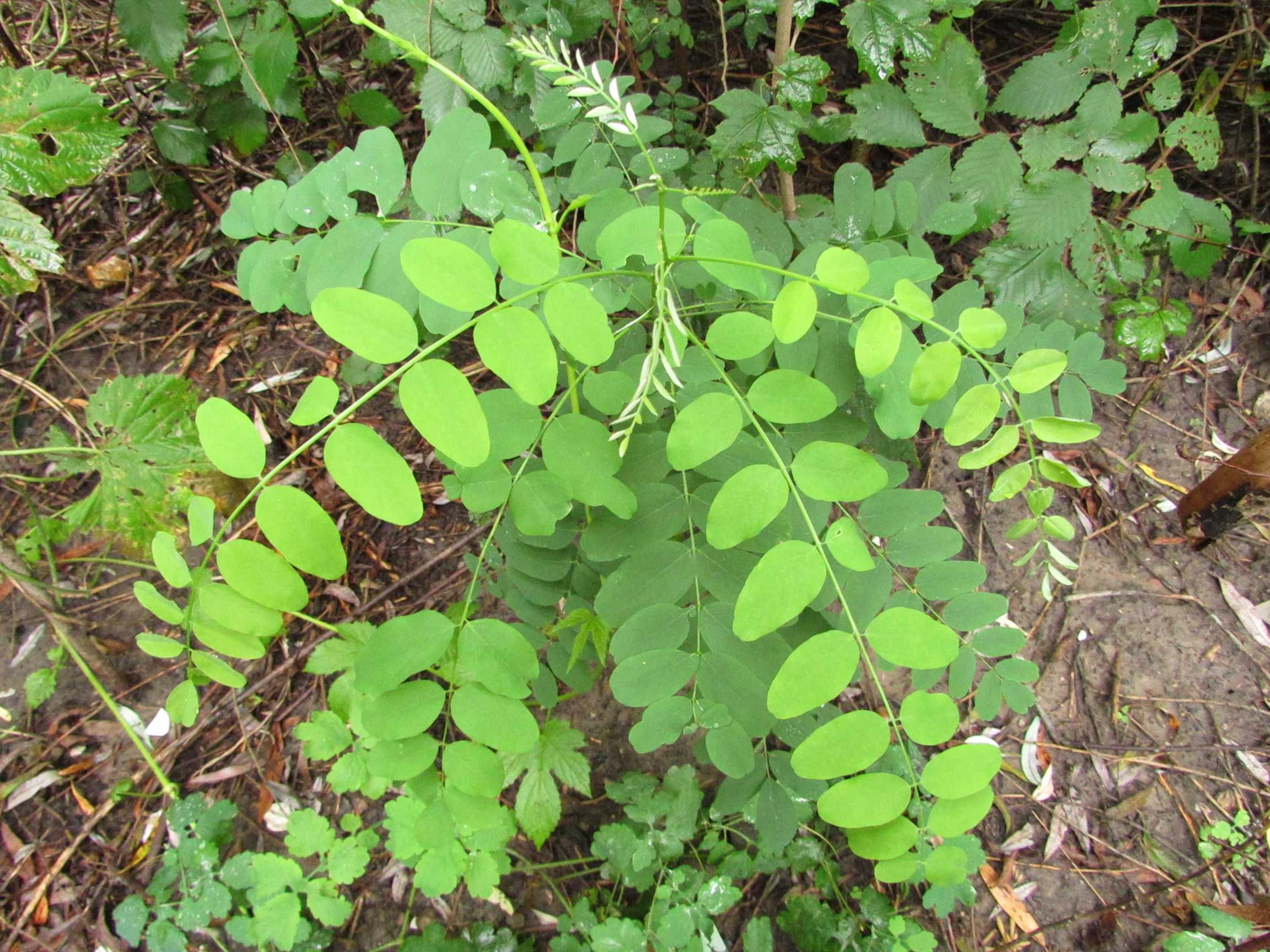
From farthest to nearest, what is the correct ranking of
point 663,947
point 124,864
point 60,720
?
point 60,720
point 124,864
point 663,947

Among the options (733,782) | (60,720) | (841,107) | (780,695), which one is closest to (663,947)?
(733,782)

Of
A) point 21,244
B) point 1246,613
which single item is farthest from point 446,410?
point 1246,613

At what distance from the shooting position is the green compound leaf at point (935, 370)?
990 millimetres

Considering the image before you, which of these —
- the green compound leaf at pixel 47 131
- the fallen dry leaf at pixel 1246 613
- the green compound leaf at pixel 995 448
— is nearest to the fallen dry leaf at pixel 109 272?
the green compound leaf at pixel 47 131

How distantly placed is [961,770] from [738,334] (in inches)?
26.9

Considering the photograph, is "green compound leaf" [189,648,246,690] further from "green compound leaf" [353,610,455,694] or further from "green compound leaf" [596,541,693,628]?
"green compound leaf" [596,541,693,628]

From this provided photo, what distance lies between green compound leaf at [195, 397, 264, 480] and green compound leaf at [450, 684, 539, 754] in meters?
0.44

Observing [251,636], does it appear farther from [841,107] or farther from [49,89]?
[841,107]

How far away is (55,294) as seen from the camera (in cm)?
261

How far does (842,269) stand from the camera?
1062 millimetres

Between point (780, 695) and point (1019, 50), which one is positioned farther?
point (1019, 50)

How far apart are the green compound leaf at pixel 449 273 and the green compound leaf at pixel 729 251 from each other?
0.35 metres

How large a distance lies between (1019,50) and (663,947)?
301 centimetres

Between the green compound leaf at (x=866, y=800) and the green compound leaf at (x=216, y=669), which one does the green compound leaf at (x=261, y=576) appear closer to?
the green compound leaf at (x=216, y=669)
